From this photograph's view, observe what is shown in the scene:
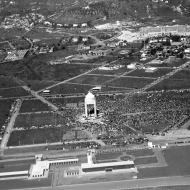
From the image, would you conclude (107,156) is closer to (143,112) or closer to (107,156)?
(107,156)

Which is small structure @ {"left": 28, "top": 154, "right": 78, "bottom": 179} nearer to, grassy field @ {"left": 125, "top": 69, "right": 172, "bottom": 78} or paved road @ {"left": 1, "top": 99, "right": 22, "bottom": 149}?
paved road @ {"left": 1, "top": 99, "right": 22, "bottom": 149}

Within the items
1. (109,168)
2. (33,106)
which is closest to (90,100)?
(33,106)

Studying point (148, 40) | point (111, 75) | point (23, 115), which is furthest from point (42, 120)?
point (148, 40)

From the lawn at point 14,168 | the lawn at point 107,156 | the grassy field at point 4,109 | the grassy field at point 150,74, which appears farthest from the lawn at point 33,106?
the grassy field at point 150,74

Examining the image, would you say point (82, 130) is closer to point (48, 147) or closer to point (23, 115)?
point (48, 147)

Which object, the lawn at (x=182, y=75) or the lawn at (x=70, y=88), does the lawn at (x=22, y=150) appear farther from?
the lawn at (x=182, y=75)

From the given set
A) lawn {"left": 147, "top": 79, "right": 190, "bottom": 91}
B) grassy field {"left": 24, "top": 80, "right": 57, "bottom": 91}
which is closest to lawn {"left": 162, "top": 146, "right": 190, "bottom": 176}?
lawn {"left": 147, "top": 79, "right": 190, "bottom": 91}
